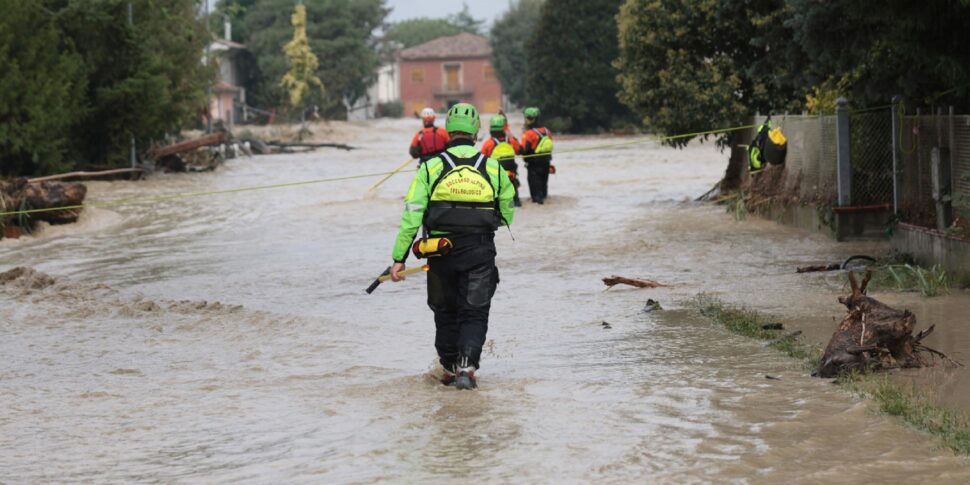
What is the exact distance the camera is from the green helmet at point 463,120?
9.00 metres

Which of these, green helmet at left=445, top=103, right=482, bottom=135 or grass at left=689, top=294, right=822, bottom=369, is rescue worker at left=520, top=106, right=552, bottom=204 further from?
green helmet at left=445, top=103, right=482, bottom=135

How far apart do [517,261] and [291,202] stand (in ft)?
39.5

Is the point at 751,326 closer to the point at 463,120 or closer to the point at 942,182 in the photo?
the point at 463,120

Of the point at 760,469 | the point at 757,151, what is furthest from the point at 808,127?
the point at 760,469

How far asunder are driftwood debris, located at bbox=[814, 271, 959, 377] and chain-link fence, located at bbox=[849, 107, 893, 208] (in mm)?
8064

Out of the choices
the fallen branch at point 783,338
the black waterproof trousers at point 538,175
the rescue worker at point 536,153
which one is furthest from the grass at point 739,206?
the fallen branch at point 783,338

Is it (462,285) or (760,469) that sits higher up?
(462,285)

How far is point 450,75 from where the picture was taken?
134m

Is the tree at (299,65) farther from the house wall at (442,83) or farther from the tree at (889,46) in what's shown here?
the tree at (889,46)

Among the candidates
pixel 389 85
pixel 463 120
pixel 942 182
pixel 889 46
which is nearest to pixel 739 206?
pixel 942 182

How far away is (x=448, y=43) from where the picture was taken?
448 ft

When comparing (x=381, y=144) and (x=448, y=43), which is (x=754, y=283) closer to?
(x=381, y=144)

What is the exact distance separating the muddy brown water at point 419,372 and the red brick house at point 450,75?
113 metres

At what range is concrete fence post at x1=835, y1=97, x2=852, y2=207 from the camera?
17.2 meters
